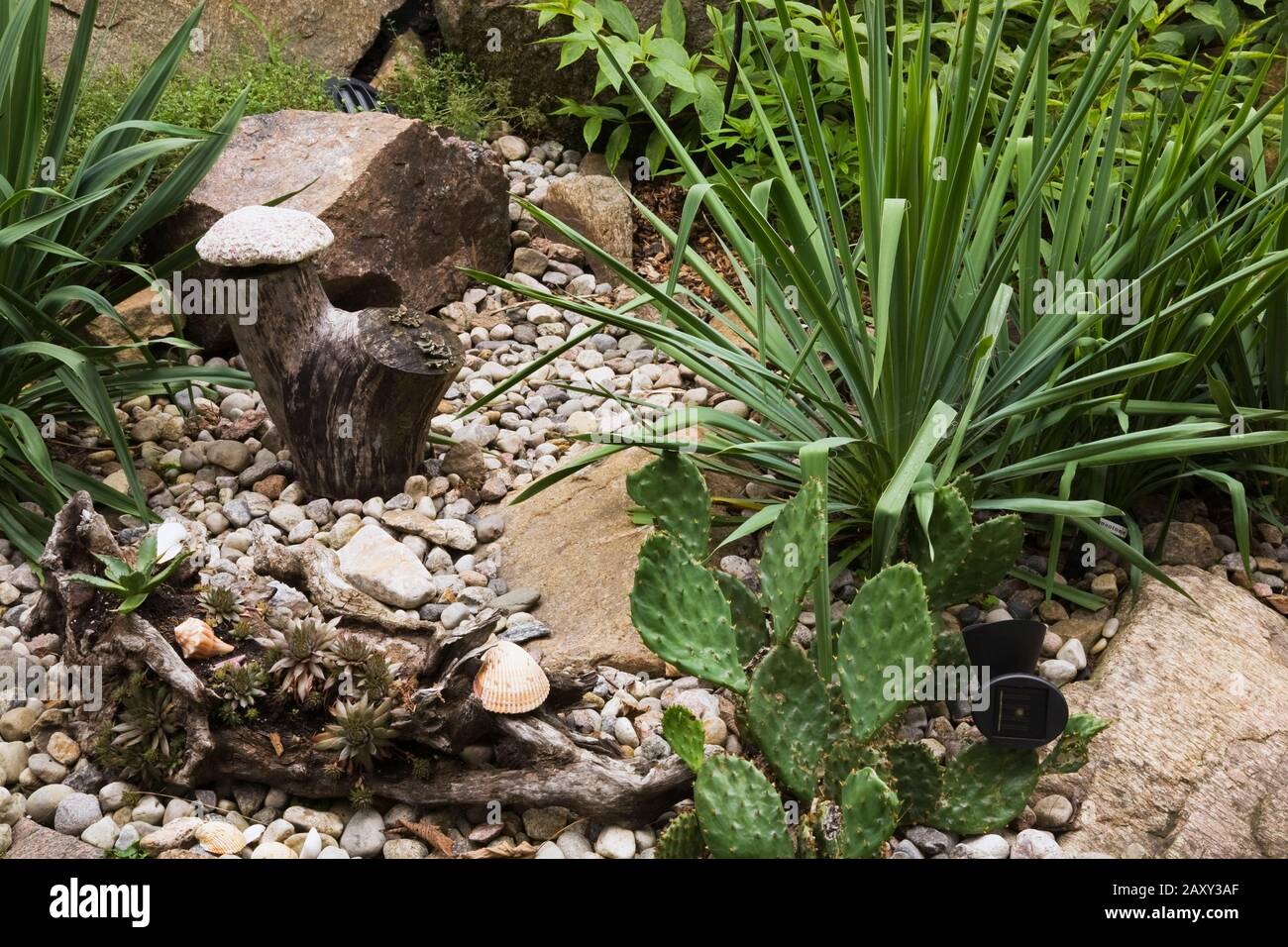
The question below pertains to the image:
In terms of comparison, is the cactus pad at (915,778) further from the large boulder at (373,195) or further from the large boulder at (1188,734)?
the large boulder at (373,195)

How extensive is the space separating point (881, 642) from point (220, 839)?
47.3 inches

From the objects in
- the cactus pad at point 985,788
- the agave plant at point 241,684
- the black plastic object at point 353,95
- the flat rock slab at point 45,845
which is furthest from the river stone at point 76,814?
the black plastic object at point 353,95

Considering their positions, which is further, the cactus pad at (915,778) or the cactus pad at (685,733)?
the cactus pad at (915,778)

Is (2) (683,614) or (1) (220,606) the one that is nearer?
(2) (683,614)

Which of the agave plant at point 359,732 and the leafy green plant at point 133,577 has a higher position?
the leafy green plant at point 133,577

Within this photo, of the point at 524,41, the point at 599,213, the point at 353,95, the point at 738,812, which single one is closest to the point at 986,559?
the point at 738,812

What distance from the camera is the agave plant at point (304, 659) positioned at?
90.5 inches

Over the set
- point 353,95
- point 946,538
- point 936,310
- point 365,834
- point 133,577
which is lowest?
point 365,834

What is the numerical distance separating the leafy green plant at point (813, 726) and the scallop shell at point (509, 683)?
0.75 feet

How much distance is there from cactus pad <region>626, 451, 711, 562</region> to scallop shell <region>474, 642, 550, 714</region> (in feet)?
1.25

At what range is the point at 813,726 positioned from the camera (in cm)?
213

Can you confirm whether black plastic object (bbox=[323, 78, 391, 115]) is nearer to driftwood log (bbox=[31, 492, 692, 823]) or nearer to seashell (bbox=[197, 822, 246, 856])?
driftwood log (bbox=[31, 492, 692, 823])

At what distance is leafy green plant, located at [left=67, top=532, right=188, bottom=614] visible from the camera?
2.27 meters
